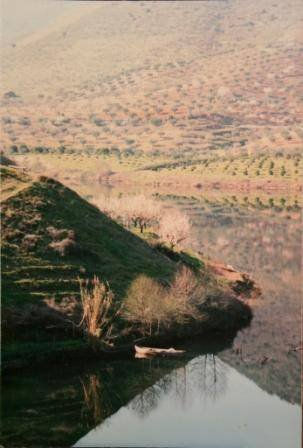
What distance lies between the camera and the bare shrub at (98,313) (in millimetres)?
45875

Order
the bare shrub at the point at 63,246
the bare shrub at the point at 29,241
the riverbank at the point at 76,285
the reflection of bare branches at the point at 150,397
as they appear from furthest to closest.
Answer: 1. the bare shrub at the point at 63,246
2. the bare shrub at the point at 29,241
3. the riverbank at the point at 76,285
4. the reflection of bare branches at the point at 150,397

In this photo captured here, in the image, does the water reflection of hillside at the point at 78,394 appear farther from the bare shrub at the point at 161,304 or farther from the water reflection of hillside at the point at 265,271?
the water reflection of hillside at the point at 265,271

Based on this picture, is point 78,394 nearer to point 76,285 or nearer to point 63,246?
point 76,285

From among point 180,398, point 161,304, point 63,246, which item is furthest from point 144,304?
point 180,398

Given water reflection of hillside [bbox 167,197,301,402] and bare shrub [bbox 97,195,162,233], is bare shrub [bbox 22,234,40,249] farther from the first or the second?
bare shrub [bbox 97,195,162,233]

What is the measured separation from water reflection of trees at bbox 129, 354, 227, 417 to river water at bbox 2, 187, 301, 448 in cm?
6

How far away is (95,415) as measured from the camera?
3625 centimetres

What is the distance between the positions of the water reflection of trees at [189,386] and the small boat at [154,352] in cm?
137

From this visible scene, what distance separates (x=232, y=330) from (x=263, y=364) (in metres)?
7.33

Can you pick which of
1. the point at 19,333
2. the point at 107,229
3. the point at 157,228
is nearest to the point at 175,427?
the point at 19,333

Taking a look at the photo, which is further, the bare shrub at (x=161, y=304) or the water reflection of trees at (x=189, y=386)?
the bare shrub at (x=161, y=304)

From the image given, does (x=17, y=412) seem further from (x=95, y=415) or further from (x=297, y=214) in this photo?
(x=297, y=214)

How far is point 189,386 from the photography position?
140 ft

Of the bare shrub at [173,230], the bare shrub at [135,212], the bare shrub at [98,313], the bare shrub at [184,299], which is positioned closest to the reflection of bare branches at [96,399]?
the bare shrub at [98,313]
